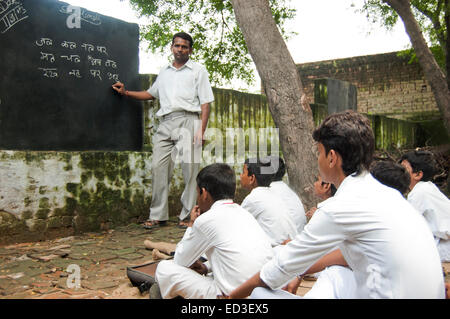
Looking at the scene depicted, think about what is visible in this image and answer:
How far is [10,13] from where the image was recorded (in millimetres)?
4078

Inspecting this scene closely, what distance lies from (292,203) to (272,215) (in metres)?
0.44

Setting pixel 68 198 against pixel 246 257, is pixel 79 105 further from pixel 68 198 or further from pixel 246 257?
pixel 246 257

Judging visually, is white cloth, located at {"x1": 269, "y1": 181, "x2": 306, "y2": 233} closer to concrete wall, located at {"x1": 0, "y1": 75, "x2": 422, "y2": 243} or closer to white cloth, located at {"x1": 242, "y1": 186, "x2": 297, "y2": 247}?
white cloth, located at {"x1": 242, "y1": 186, "x2": 297, "y2": 247}

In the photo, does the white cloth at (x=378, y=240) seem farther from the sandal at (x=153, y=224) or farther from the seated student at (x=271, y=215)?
the sandal at (x=153, y=224)

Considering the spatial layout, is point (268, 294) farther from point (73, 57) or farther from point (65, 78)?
point (73, 57)

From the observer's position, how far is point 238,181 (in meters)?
7.08

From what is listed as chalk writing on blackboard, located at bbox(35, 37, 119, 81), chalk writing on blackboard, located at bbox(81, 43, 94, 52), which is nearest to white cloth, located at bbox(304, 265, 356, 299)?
chalk writing on blackboard, located at bbox(35, 37, 119, 81)

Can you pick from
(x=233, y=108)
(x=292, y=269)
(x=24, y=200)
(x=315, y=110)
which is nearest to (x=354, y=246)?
(x=292, y=269)

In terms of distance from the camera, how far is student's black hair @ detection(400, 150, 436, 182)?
367 centimetres

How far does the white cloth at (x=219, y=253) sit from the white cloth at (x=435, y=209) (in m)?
1.95

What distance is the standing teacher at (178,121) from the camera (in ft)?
16.0
